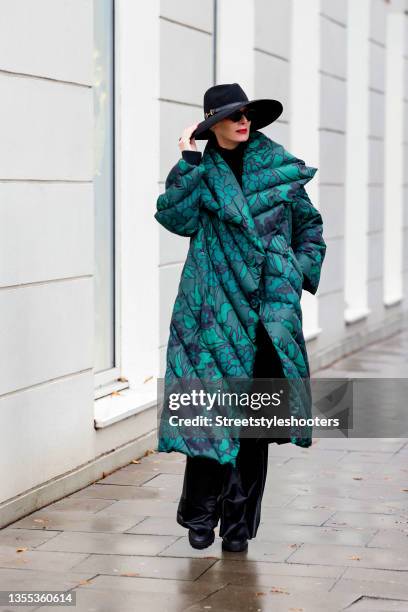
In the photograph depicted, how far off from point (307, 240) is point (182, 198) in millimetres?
612

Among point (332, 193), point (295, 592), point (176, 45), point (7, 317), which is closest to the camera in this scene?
point (295, 592)

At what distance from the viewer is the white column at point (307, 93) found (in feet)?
38.8

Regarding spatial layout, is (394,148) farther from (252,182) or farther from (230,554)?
(230,554)

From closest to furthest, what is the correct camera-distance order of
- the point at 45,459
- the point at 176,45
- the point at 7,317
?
the point at 7,317 → the point at 45,459 → the point at 176,45

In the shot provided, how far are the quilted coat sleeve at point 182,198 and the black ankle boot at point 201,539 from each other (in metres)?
1.25

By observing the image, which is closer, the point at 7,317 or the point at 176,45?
the point at 7,317

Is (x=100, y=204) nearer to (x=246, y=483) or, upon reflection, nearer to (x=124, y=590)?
(x=246, y=483)

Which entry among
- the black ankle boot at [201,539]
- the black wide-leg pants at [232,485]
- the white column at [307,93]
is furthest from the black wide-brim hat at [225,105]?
the white column at [307,93]

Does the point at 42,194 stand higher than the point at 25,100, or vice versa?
the point at 25,100

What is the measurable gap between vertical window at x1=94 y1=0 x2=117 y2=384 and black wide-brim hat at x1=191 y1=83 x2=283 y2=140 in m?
2.20

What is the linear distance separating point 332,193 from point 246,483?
736 centimetres

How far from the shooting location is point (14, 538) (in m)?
6.06

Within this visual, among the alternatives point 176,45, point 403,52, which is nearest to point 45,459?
point 176,45

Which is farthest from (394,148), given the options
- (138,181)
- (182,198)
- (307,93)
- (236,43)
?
(182,198)
